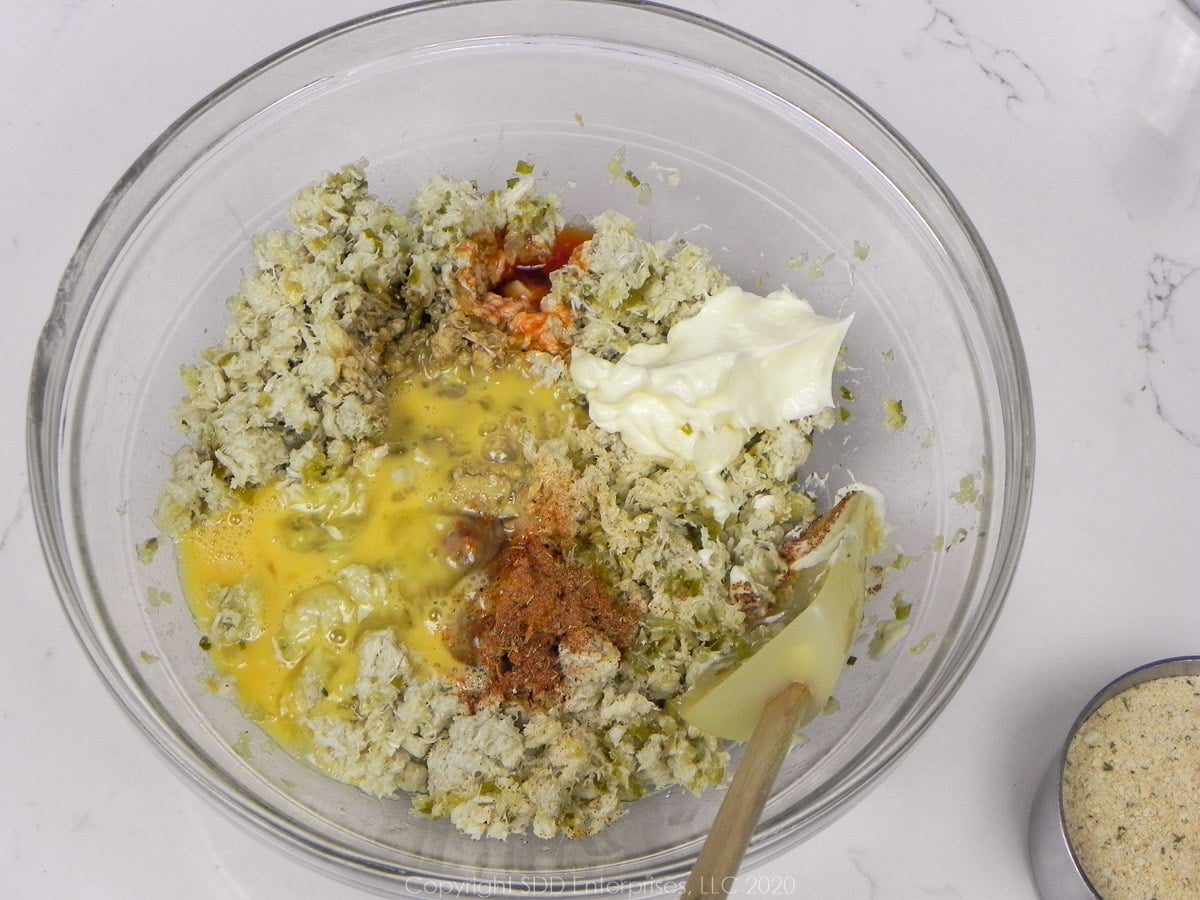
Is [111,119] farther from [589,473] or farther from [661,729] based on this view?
[661,729]

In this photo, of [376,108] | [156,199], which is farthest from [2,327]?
[376,108]

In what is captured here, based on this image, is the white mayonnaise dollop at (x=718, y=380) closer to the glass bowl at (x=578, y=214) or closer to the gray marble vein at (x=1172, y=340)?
the glass bowl at (x=578, y=214)

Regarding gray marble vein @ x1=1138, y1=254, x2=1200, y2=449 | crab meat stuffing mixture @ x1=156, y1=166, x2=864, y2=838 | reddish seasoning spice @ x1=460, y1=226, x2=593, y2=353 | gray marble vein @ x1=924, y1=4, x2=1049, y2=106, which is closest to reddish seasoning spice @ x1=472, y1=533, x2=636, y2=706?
crab meat stuffing mixture @ x1=156, y1=166, x2=864, y2=838

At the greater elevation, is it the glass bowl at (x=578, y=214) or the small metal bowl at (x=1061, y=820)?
the glass bowl at (x=578, y=214)

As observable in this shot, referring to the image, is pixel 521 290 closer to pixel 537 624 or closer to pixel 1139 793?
pixel 537 624

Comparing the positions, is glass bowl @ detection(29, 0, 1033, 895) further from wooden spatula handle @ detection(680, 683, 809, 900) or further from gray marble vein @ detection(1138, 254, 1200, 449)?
gray marble vein @ detection(1138, 254, 1200, 449)

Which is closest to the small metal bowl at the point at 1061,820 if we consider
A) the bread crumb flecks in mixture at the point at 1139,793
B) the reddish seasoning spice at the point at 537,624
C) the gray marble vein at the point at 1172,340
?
the bread crumb flecks in mixture at the point at 1139,793
